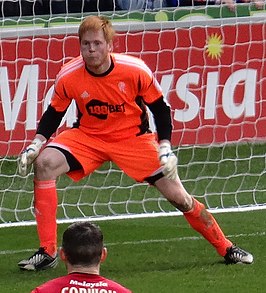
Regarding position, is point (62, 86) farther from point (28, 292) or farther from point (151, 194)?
point (151, 194)

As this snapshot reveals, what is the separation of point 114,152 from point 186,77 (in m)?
4.15

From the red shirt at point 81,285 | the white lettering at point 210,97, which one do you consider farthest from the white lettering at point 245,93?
the red shirt at point 81,285

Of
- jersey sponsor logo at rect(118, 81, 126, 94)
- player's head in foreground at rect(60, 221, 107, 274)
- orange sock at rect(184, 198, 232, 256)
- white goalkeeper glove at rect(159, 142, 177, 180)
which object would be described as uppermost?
player's head in foreground at rect(60, 221, 107, 274)

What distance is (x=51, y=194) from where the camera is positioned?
756cm

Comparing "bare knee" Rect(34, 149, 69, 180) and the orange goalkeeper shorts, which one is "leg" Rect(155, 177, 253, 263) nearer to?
the orange goalkeeper shorts

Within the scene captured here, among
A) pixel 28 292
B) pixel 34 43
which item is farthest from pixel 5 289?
pixel 34 43

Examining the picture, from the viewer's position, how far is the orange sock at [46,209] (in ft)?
24.7

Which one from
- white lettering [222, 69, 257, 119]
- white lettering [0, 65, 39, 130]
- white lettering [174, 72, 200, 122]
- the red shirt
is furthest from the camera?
white lettering [222, 69, 257, 119]

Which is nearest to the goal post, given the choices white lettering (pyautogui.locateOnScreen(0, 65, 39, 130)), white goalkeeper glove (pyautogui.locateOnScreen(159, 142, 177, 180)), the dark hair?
white lettering (pyautogui.locateOnScreen(0, 65, 39, 130))

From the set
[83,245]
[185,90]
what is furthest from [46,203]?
[185,90]

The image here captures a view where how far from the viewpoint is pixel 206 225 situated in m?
7.64

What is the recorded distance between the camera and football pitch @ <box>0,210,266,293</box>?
7.20 m

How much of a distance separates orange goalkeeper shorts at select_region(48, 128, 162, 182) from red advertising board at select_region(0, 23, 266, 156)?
355 cm

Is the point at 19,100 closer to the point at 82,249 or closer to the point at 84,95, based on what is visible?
the point at 84,95
